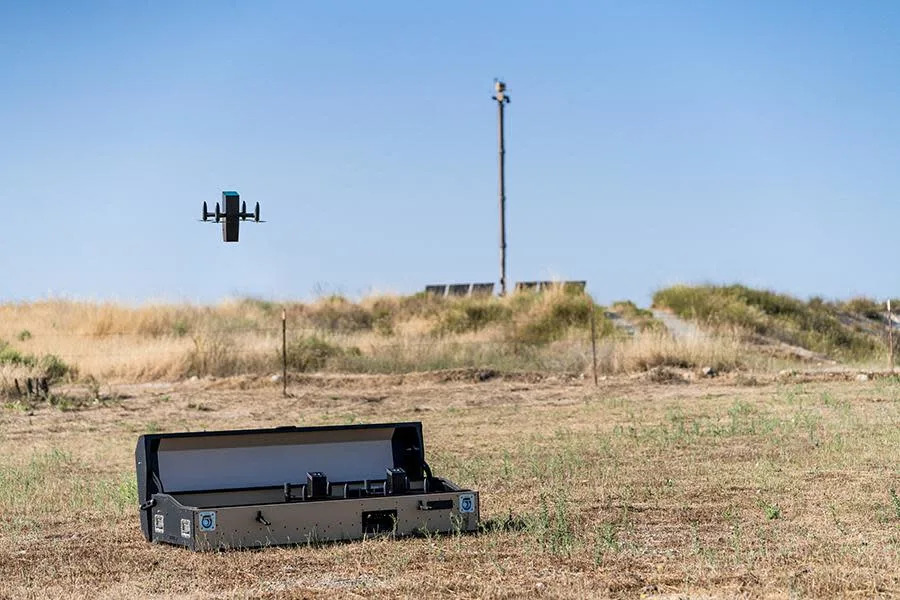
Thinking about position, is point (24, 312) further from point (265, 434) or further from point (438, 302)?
point (265, 434)

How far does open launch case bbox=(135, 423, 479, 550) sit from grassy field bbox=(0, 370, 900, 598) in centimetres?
19

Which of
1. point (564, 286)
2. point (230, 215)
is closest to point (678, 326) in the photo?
point (564, 286)

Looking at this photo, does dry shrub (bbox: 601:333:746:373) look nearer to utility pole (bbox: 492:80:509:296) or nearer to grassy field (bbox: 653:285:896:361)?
grassy field (bbox: 653:285:896:361)

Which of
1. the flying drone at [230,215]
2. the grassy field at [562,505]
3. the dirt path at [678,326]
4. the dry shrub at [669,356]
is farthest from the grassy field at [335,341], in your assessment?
the flying drone at [230,215]

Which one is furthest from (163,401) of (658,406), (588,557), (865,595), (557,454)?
(865,595)

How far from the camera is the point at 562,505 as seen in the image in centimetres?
1060

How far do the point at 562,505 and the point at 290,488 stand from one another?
2.24 m

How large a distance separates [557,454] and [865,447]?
133 inches

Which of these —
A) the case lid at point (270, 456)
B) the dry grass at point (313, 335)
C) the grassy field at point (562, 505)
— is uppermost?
the dry grass at point (313, 335)

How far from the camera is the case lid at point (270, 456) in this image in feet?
32.2

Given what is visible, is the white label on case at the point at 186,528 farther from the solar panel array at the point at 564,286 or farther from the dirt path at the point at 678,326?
the solar panel array at the point at 564,286

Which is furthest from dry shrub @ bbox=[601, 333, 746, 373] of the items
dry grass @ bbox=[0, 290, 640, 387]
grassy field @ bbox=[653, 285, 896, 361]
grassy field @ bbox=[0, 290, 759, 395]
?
grassy field @ bbox=[653, 285, 896, 361]

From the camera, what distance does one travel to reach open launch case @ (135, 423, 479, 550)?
8.88 m

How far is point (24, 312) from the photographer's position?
37062 millimetres
